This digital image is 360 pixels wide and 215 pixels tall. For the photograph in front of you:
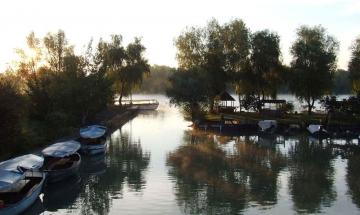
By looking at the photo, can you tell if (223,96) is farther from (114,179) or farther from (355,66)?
(114,179)

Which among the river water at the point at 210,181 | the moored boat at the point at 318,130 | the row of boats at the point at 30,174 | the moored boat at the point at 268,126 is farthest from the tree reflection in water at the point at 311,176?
the row of boats at the point at 30,174

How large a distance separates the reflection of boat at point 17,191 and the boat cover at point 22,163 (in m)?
0.72

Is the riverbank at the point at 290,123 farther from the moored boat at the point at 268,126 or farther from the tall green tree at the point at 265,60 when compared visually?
the tall green tree at the point at 265,60

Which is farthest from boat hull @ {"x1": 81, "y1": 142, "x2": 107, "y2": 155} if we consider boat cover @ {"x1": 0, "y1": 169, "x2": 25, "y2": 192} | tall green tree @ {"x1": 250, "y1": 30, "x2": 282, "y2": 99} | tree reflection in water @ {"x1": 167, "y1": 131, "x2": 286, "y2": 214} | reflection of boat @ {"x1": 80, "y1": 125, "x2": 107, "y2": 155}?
tall green tree @ {"x1": 250, "y1": 30, "x2": 282, "y2": 99}

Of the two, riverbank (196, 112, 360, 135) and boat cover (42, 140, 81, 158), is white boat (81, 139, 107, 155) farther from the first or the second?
riverbank (196, 112, 360, 135)

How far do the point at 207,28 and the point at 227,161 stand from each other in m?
54.4

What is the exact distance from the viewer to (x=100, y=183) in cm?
3897

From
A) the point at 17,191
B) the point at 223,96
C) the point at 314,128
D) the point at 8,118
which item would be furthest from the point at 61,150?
the point at 223,96

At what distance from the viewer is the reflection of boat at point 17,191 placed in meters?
27.8

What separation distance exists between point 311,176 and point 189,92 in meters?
44.5

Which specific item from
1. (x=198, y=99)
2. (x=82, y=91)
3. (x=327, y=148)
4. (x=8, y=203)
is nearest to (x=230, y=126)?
(x=198, y=99)

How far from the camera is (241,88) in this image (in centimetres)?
9675

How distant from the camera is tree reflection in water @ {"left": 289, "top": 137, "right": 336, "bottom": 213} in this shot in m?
32.9

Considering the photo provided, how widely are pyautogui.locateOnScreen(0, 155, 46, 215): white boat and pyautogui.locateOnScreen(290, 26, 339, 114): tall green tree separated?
209 ft
